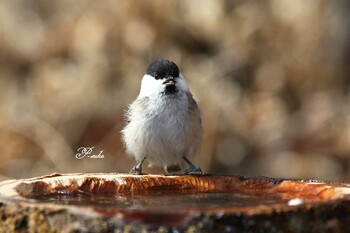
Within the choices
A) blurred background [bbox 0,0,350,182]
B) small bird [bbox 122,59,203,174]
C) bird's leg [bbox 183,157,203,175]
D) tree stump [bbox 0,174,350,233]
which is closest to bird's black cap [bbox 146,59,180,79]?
small bird [bbox 122,59,203,174]

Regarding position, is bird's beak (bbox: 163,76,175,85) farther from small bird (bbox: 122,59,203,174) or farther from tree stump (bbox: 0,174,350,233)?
tree stump (bbox: 0,174,350,233)

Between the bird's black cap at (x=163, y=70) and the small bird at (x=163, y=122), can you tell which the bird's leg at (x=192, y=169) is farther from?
the bird's black cap at (x=163, y=70)

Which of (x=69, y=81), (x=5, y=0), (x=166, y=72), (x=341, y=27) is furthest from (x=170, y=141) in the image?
(x=5, y=0)

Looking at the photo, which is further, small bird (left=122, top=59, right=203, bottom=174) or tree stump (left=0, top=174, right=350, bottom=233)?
small bird (left=122, top=59, right=203, bottom=174)

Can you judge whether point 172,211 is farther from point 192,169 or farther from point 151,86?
point 151,86

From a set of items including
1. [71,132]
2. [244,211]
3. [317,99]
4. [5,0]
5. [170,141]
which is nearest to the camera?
[244,211]

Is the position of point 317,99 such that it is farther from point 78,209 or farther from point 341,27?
point 78,209

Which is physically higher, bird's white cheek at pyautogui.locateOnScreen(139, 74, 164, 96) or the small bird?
bird's white cheek at pyautogui.locateOnScreen(139, 74, 164, 96)

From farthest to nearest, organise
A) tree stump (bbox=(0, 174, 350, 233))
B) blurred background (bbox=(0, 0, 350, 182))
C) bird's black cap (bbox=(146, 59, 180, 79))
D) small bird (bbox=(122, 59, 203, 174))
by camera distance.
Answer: blurred background (bbox=(0, 0, 350, 182)) → bird's black cap (bbox=(146, 59, 180, 79)) → small bird (bbox=(122, 59, 203, 174)) → tree stump (bbox=(0, 174, 350, 233))

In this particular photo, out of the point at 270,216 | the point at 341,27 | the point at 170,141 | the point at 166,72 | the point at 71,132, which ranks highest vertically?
the point at 341,27
